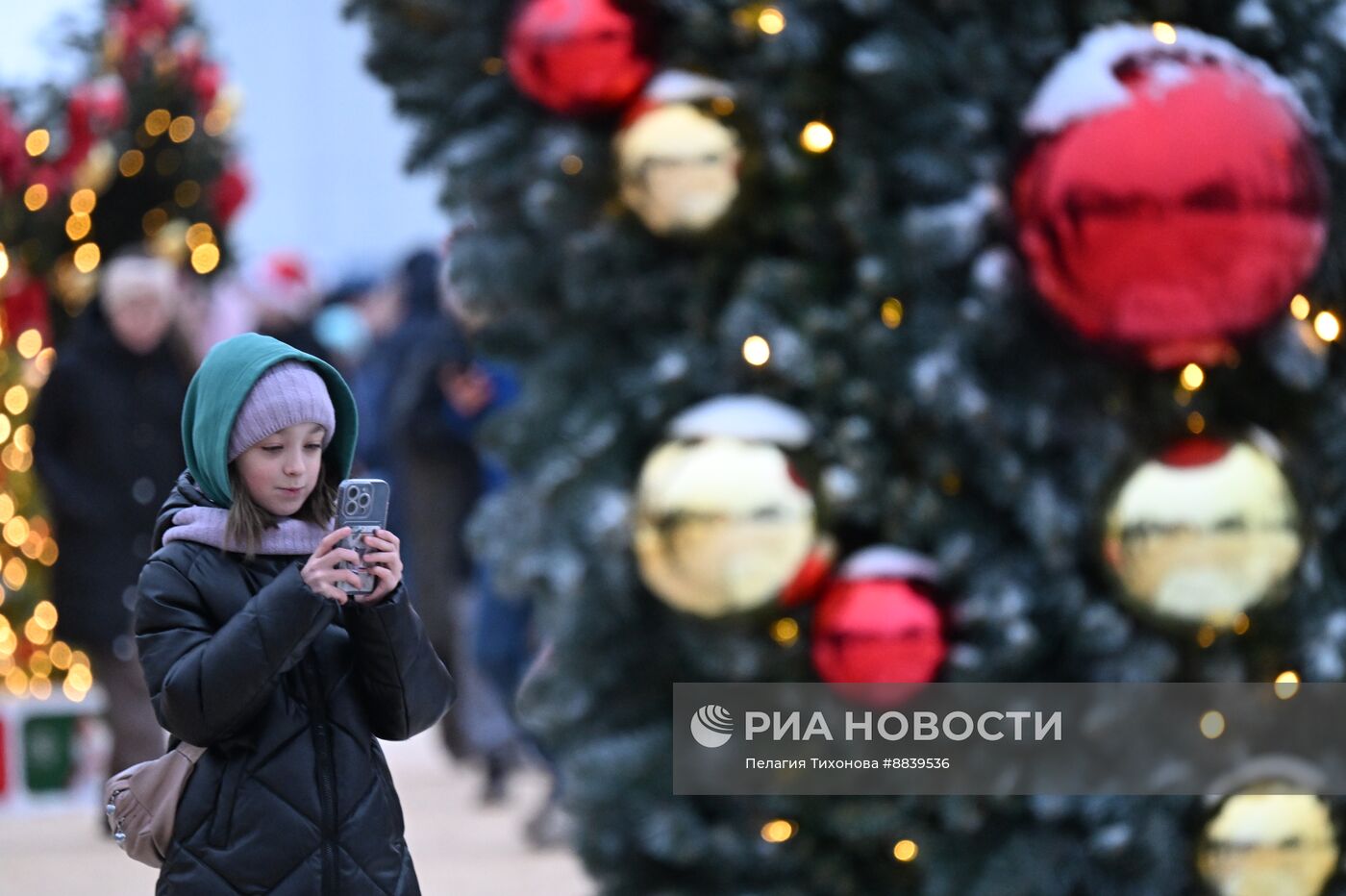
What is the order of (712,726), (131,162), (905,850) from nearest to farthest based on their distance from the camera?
(905,850) → (712,726) → (131,162)

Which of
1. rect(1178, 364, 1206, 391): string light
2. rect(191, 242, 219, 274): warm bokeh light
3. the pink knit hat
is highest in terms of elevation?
rect(191, 242, 219, 274): warm bokeh light

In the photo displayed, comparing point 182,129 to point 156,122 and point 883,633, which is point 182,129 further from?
point 883,633

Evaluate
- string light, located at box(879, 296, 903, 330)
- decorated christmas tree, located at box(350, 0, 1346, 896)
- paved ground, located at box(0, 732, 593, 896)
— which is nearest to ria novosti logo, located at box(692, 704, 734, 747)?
decorated christmas tree, located at box(350, 0, 1346, 896)

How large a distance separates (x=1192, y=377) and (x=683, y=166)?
0.92 meters

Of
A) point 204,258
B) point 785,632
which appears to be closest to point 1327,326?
point 785,632

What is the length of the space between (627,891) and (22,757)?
4208 millimetres

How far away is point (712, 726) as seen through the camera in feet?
11.9

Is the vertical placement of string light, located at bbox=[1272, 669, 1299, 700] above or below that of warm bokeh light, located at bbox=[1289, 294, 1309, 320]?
below

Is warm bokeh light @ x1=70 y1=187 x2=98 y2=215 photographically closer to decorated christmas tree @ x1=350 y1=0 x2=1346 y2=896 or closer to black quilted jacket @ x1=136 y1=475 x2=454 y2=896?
decorated christmas tree @ x1=350 y1=0 x2=1346 y2=896

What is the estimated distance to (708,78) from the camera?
364 centimetres

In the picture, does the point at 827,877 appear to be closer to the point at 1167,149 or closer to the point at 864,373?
the point at 864,373

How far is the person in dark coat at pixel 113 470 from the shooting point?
6469mm

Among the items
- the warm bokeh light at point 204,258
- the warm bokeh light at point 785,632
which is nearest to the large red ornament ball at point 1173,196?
the warm bokeh light at point 785,632

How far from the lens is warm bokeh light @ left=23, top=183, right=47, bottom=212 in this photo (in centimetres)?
789
